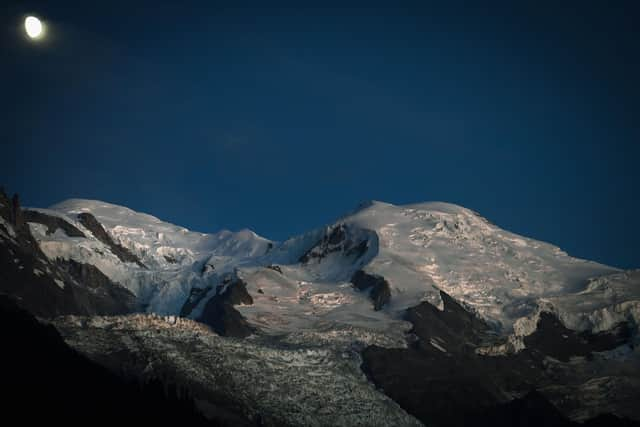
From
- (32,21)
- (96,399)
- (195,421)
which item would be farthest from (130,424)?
(32,21)

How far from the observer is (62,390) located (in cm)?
16538

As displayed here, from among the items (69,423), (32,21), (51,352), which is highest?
(32,21)

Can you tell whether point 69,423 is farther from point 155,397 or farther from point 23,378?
point 155,397

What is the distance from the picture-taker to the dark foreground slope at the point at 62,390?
154500 millimetres

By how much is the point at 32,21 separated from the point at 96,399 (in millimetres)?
65815

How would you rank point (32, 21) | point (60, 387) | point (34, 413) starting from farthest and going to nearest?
point (60, 387) < point (34, 413) < point (32, 21)

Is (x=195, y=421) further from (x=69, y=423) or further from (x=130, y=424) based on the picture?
(x=69, y=423)

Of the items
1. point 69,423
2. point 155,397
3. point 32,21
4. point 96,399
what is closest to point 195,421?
point 155,397

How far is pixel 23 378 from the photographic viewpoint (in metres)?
160

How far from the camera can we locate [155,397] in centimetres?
18362

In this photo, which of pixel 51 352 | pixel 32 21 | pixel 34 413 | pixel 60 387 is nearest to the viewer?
pixel 32 21

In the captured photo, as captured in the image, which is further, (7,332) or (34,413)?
(7,332)

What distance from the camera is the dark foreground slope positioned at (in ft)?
507

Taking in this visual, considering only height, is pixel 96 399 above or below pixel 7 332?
below
